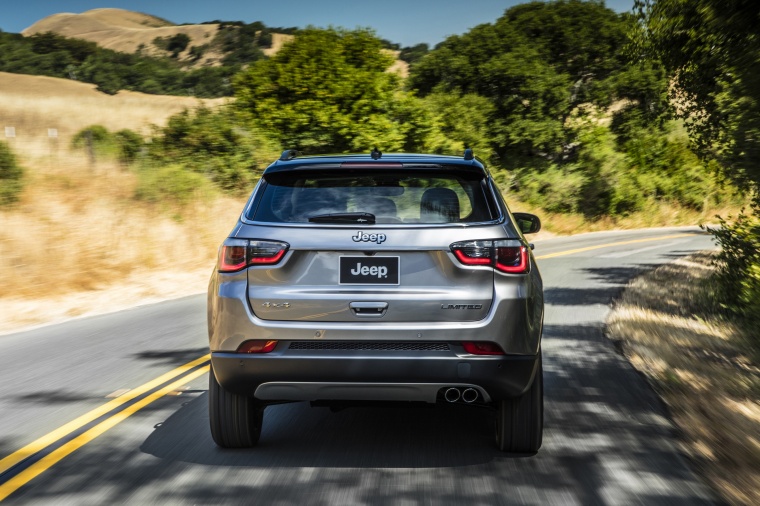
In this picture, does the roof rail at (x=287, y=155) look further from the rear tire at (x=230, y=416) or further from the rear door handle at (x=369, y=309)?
the rear tire at (x=230, y=416)

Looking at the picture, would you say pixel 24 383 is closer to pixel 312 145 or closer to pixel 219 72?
pixel 312 145

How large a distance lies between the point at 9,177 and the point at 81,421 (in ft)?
45.0

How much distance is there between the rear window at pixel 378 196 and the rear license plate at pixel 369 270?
25cm

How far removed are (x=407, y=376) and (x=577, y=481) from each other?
1.03 m

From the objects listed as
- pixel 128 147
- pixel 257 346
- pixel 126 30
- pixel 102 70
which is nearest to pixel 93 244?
pixel 128 147

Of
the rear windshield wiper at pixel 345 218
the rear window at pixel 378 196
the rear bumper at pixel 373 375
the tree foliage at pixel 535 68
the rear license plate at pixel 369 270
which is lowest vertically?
the rear bumper at pixel 373 375

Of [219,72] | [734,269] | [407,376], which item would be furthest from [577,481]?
[219,72]

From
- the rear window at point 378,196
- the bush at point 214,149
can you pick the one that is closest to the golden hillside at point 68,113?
the bush at point 214,149

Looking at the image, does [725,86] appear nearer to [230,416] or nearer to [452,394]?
[452,394]

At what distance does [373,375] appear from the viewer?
14.3ft

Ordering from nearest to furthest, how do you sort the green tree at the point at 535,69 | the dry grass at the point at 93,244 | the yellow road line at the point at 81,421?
the yellow road line at the point at 81,421 < the dry grass at the point at 93,244 < the green tree at the point at 535,69

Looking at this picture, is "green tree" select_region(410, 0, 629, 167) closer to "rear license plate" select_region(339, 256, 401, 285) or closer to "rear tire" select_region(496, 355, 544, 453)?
"rear tire" select_region(496, 355, 544, 453)

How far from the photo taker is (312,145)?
993 inches

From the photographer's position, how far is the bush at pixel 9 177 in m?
17.4
